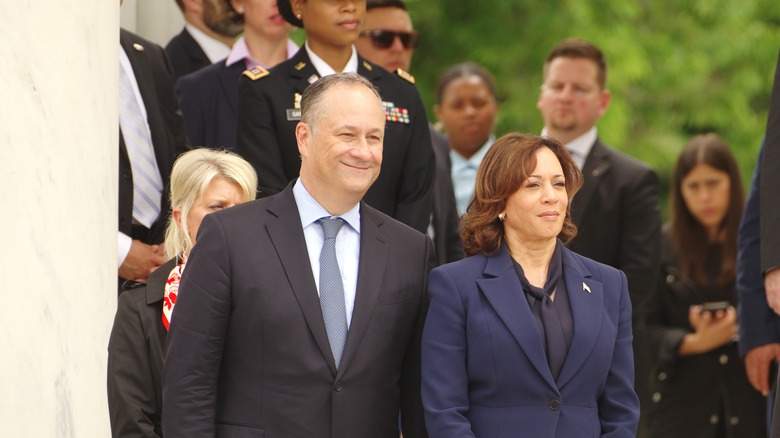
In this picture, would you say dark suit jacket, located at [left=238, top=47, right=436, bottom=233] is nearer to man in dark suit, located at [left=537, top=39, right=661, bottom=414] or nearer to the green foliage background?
man in dark suit, located at [left=537, top=39, right=661, bottom=414]

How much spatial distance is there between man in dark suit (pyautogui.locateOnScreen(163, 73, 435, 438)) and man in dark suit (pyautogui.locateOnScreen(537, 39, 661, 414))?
2827mm

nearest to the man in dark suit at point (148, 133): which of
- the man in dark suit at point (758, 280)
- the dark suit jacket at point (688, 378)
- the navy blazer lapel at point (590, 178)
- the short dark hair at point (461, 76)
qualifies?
the navy blazer lapel at point (590, 178)

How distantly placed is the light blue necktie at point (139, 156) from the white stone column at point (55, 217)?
1425 millimetres

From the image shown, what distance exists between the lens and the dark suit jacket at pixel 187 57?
809 cm

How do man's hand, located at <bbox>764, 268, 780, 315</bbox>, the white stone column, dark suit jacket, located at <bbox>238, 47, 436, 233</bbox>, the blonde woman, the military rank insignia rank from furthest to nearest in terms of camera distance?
the military rank insignia < dark suit jacket, located at <bbox>238, 47, 436, 233</bbox> < man's hand, located at <bbox>764, 268, 780, 315</bbox> < the blonde woman < the white stone column

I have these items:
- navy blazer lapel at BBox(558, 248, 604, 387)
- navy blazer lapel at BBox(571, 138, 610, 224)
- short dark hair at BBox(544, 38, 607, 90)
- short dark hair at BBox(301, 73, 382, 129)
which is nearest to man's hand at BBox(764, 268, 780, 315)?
Answer: navy blazer lapel at BBox(558, 248, 604, 387)

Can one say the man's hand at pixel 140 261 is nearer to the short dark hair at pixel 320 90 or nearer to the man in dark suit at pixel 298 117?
the man in dark suit at pixel 298 117

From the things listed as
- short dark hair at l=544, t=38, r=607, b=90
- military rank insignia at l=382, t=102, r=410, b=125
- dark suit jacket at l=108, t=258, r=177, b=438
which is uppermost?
short dark hair at l=544, t=38, r=607, b=90

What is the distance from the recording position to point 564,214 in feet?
16.8

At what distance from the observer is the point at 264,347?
4.73m

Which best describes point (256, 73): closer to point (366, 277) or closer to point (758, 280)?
point (366, 277)

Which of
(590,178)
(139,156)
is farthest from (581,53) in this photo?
(139,156)

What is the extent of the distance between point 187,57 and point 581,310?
12.2 feet

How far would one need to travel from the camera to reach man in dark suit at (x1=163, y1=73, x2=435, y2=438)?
4715 mm
